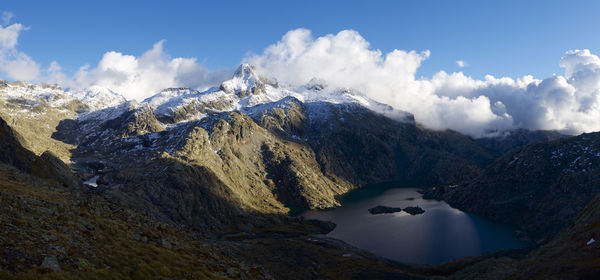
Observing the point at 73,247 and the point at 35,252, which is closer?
the point at 35,252

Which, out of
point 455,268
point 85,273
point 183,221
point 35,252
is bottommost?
point 455,268

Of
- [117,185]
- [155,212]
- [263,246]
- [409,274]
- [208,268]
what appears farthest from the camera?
[117,185]

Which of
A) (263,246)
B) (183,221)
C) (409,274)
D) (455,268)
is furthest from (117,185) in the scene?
(455,268)

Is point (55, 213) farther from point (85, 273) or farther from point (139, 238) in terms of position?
point (85, 273)

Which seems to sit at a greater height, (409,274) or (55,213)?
(55,213)

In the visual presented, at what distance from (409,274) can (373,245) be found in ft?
191

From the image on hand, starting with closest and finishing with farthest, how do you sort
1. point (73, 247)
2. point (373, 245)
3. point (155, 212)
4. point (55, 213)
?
1. point (73, 247)
2. point (55, 213)
3. point (155, 212)
4. point (373, 245)

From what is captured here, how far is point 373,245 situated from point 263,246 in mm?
67724

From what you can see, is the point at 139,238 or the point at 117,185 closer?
the point at 139,238

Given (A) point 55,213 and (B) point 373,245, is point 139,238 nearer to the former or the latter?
(A) point 55,213

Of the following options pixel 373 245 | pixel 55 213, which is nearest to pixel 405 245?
→ pixel 373 245

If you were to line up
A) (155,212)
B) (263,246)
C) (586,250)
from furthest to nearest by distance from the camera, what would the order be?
(155,212), (263,246), (586,250)

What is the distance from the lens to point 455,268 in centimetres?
13075

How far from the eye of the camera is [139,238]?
148 ft
